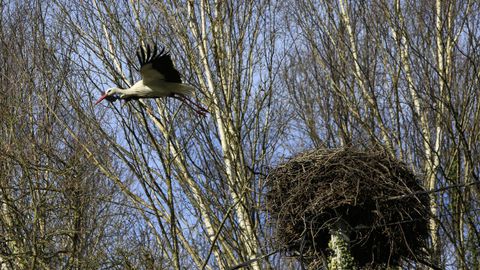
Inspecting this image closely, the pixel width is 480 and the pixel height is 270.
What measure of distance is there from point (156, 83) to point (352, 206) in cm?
272

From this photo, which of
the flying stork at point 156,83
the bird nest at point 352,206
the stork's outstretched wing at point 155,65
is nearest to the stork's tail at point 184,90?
the flying stork at point 156,83

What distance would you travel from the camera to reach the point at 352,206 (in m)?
6.52

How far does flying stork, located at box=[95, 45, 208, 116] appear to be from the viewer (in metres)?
8.09

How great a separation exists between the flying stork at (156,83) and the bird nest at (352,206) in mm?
1914

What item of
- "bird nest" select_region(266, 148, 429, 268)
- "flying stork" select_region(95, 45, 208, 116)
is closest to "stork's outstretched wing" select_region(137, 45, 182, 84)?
"flying stork" select_region(95, 45, 208, 116)

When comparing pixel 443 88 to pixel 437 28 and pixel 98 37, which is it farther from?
pixel 98 37

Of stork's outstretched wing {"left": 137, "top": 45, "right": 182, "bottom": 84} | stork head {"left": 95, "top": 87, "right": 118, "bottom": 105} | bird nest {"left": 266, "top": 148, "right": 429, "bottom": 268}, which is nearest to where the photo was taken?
bird nest {"left": 266, "top": 148, "right": 429, "bottom": 268}

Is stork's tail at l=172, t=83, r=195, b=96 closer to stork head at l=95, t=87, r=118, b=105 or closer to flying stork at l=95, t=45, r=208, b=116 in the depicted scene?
flying stork at l=95, t=45, r=208, b=116

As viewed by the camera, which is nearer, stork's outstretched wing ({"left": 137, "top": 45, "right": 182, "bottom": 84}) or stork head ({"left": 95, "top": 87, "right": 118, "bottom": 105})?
stork's outstretched wing ({"left": 137, "top": 45, "right": 182, "bottom": 84})

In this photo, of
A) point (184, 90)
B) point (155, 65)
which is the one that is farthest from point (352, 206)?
point (184, 90)

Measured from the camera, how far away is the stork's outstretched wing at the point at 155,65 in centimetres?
805

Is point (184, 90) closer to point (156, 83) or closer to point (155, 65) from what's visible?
point (156, 83)

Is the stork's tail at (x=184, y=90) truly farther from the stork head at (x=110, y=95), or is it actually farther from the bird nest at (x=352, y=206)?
the bird nest at (x=352, y=206)

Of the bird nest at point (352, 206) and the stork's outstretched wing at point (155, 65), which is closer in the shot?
the bird nest at point (352, 206)
